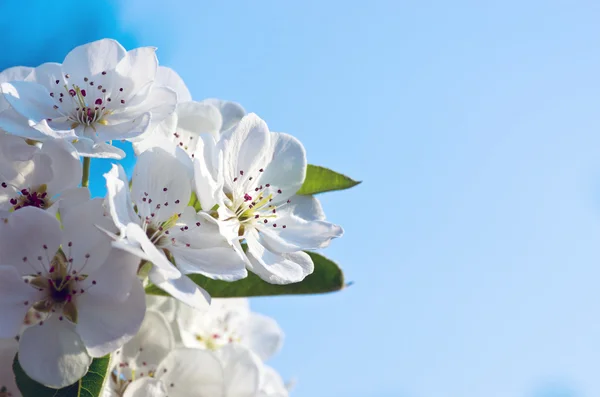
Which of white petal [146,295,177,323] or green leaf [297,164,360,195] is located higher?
green leaf [297,164,360,195]

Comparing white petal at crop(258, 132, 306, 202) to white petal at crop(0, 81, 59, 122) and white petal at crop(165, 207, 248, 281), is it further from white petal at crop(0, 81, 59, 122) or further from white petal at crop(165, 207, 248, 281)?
white petal at crop(0, 81, 59, 122)

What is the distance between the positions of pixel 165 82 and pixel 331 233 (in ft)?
1.37

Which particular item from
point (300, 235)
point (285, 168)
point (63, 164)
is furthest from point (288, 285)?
point (63, 164)

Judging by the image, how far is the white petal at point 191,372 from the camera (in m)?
1.11

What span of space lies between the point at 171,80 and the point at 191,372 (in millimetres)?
519

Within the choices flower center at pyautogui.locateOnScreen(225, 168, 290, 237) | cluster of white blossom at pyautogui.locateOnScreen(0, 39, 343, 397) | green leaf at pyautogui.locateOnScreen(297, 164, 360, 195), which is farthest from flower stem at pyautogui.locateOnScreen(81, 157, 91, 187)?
green leaf at pyautogui.locateOnScreen(297, 164, 360, 195)

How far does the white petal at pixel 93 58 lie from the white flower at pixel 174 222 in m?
0.25

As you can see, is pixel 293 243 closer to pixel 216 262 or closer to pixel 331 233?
pixel 331 233

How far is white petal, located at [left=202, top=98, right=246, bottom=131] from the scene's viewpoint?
1275mm

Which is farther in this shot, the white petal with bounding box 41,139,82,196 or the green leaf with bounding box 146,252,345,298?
the green leaf with bounding box 146,252,345,298

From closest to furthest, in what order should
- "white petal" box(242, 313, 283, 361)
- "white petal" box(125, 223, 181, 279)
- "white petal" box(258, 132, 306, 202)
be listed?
"white petal" box(125, 223, 181, 279), "white petal" box(258, 132, 306, 202), "white petal" box(242, 313, 283, 361)

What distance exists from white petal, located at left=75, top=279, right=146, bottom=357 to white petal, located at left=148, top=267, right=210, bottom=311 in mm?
32

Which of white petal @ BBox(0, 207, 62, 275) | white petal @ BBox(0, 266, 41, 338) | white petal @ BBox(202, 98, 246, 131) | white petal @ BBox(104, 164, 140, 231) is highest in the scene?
white petal @ BBox(202, 98, 246, 131)

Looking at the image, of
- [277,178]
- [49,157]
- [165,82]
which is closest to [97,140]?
[49,157]
